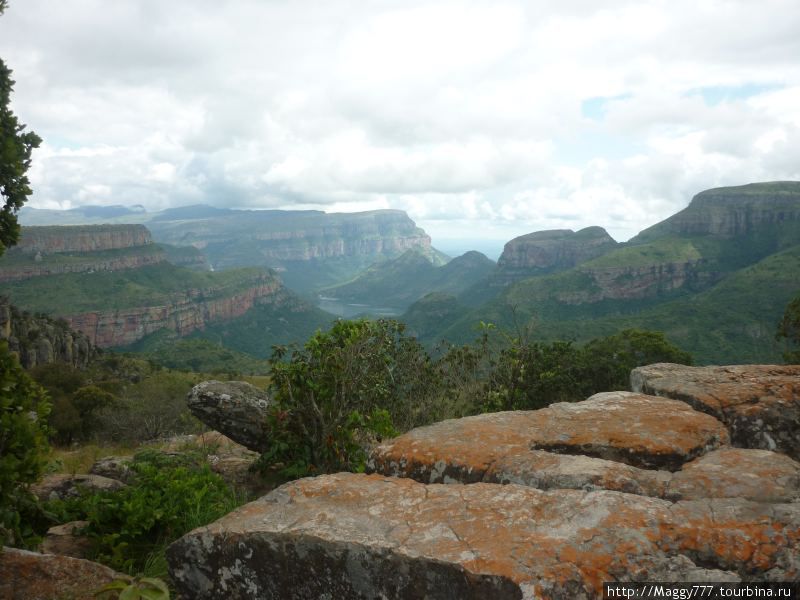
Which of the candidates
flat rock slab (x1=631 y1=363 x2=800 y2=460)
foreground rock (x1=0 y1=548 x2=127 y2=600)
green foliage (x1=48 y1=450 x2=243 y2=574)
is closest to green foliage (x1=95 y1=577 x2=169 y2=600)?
foreground rock (x1=0 y1=548 x2=127 y2=600)

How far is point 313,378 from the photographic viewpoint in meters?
8.55

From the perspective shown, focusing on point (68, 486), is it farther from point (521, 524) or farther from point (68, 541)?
point (521, 524)

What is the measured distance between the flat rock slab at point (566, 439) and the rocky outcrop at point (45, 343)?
6375 centimetres

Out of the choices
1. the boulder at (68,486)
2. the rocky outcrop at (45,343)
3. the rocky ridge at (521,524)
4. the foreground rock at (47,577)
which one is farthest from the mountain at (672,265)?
the foreground rock at (47,577)

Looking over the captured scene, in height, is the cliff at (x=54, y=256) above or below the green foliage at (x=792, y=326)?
above

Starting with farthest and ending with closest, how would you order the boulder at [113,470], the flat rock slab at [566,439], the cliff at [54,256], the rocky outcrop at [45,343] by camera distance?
the cliff at [54,256]
the rocky outcrop at [45,343]
the boulder at [113,470]
the flat rock slab at [566,439]

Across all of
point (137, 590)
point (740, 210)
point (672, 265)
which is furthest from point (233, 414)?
point (740, 210)

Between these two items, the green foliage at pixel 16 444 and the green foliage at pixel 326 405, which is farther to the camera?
the green foliage at pixel 326 405

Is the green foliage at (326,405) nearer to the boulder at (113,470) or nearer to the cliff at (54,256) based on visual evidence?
the boulder at (113,470)

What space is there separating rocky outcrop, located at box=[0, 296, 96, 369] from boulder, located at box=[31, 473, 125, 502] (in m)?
58.2

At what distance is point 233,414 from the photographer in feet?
33.5

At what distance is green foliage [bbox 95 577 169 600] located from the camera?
398 cm

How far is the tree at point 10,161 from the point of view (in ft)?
19.3

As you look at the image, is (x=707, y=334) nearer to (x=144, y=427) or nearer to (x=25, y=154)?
(x=144, y=427)
